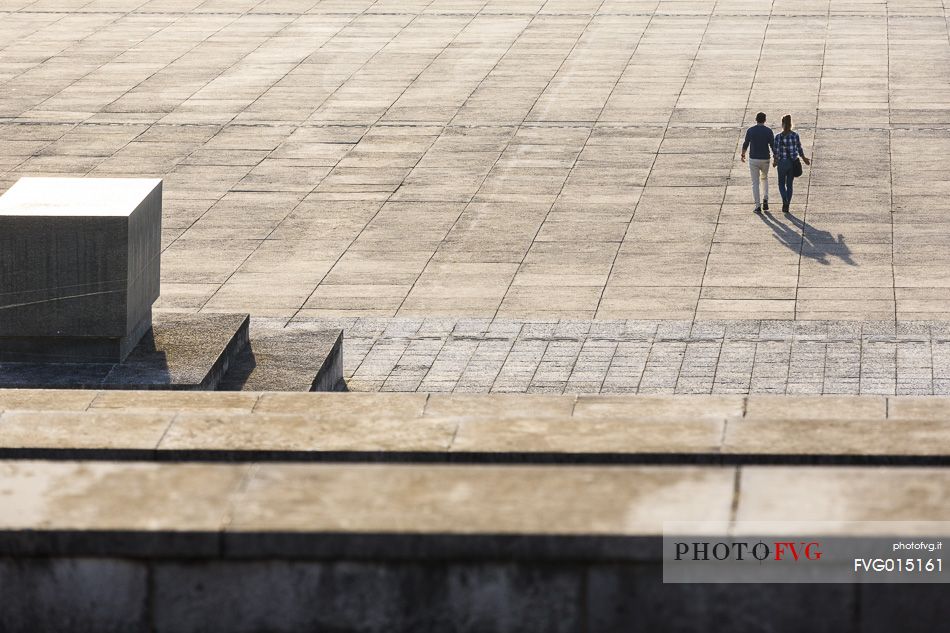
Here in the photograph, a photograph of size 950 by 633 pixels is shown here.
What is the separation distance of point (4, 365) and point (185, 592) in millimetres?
6307

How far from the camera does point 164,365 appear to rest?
35.7 feet

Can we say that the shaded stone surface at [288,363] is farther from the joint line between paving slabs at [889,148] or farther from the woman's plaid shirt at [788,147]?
the woman's plaid shirt at [788,147]

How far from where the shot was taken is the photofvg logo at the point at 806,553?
5.06 metres

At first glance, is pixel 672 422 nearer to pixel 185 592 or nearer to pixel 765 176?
pixel 185 592

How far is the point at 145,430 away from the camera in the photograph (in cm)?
627

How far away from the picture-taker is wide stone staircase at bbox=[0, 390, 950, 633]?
518 centimetres

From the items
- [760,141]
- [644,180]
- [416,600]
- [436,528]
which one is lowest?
[644,180]

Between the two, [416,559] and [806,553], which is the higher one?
[806,553]

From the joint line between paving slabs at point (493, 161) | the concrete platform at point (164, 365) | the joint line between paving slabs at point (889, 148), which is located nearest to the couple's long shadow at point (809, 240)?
the joint line between paving slabs at point (889, 148)

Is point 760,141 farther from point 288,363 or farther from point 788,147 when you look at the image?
point 288,363

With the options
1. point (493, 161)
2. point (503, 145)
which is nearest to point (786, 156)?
point (493, 161)

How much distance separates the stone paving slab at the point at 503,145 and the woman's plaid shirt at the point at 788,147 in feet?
2.46

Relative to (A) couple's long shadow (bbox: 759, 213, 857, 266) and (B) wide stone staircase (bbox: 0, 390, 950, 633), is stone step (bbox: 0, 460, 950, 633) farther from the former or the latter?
(A) couple's long shadow (bbox: 759, 213, 857, 266)

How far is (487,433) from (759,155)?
13.6 meters
